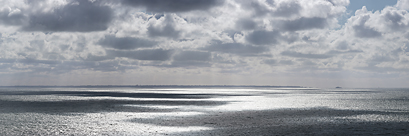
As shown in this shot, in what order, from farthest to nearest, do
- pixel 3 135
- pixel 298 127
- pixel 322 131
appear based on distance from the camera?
pixel 298 127 → pixel 322 131 → pixel 3 135

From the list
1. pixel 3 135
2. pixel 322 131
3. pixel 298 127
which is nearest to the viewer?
pixel 3 135

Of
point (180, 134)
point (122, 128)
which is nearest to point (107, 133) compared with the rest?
point (122, 128)

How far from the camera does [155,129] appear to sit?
4078 cm

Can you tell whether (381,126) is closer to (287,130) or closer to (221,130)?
(287,130)

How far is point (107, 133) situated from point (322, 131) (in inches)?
935

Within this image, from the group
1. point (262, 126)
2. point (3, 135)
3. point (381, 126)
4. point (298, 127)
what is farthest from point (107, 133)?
point (381, 126)

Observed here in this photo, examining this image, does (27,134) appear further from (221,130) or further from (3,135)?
(221,130)

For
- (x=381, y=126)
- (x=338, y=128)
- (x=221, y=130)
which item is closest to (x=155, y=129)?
(x=221, y=130)

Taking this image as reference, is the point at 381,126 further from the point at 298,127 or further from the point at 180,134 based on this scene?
the point at 180,134

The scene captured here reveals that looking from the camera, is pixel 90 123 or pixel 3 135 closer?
pixel 3 135

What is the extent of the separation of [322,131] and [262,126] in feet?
24.9

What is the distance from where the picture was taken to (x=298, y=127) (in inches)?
1706

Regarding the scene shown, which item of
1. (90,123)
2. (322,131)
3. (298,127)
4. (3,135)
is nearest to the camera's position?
(3,135)

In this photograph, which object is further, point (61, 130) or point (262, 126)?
point (262, 126)
